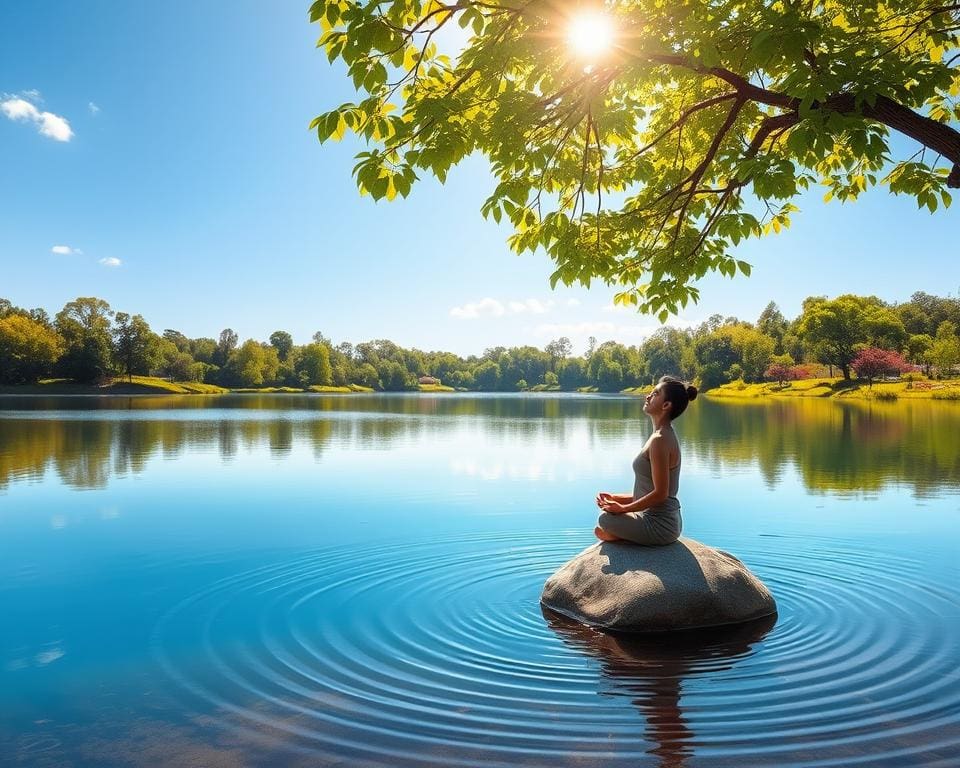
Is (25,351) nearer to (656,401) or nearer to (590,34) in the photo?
(656,401)

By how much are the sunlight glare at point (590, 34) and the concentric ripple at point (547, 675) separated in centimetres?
595

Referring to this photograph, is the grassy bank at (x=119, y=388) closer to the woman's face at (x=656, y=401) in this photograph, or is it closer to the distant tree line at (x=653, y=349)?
the distant tree line at (x=653, y=349)

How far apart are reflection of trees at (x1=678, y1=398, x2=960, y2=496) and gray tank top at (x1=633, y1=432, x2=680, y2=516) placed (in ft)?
42.4

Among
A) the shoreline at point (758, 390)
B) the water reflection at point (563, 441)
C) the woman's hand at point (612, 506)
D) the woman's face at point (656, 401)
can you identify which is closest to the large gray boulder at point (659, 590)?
the woman's hand at point (612, 506)

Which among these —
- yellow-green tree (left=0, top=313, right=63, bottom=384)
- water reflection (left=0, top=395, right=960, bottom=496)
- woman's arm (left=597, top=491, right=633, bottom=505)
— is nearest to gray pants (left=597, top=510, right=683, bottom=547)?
woman's arm (left=597, top=491, right=633, bottom=505)

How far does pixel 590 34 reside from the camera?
652 cm

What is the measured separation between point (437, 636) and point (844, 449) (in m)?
26.8

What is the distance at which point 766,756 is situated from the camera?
531cm

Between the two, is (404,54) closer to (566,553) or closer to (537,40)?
(537,40)

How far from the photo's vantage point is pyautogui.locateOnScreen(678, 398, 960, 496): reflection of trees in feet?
69.9

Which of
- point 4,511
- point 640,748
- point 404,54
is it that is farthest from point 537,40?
point 4,511

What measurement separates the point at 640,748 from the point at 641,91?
7.88 metres

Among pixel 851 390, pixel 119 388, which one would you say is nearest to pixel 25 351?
pixel 119 388

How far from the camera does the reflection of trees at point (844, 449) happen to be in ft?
69.9
